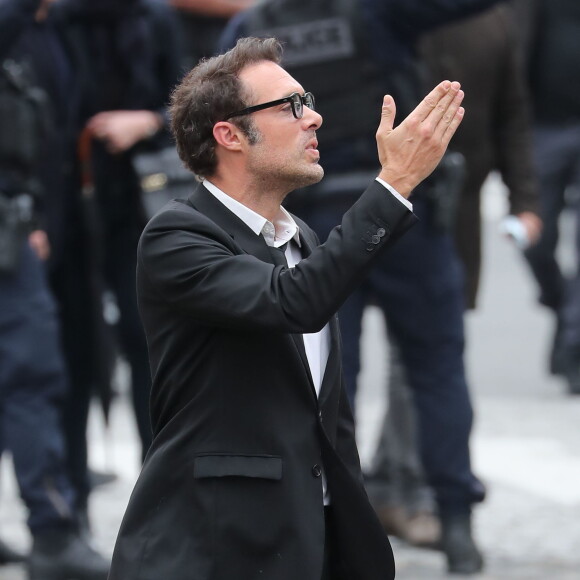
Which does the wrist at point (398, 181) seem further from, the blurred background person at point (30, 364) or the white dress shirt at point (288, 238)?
the blurred background person at point (30, 364)

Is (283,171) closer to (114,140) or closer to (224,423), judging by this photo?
(224,423)

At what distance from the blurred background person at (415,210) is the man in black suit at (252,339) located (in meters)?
1.80

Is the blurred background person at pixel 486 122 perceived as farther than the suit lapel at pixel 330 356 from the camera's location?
Yes

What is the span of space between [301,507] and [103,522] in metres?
3.09

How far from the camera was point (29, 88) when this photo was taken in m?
5.15

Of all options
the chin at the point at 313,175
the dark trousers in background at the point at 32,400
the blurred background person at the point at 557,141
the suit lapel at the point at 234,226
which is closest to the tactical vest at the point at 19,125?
the dark trousers in background at the point at 32,400

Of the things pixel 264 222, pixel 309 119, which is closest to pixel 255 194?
pixel 264 222

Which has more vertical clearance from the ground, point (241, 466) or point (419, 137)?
point (419, 137)

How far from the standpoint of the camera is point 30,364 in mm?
4984

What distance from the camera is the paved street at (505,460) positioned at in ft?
17.3

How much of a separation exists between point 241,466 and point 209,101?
704 mm

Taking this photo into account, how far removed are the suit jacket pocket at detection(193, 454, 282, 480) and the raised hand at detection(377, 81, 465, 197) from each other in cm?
54

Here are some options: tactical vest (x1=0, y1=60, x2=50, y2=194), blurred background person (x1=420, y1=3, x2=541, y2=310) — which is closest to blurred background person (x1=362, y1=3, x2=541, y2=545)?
blurred background person (x1=420, y1=3, x2=541, y2=310)

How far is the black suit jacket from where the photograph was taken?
289 centimetres
